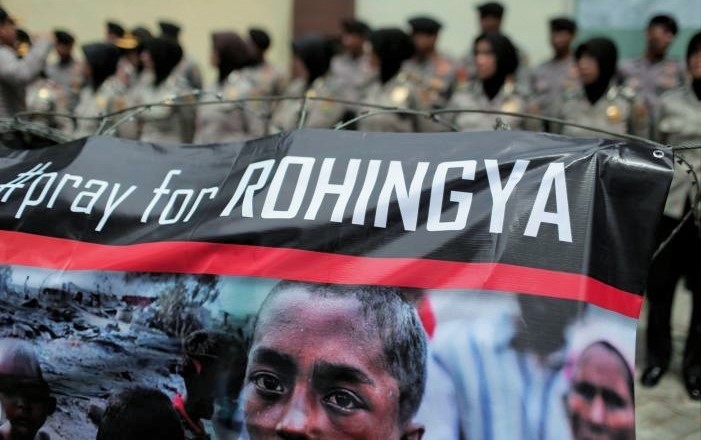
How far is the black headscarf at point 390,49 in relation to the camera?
599 centimetres

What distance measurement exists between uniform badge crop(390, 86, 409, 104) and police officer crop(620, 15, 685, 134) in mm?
1459

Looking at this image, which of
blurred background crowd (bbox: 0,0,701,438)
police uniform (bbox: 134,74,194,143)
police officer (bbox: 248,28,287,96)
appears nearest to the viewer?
blurred background crowd (bbox: 0,0,701,438)

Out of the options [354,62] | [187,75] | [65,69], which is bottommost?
[187,75]

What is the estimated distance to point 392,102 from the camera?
5.46 m

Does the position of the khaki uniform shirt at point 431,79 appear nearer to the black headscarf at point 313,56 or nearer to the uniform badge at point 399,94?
the uniform badge at point 399,94

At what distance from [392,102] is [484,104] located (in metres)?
0.69

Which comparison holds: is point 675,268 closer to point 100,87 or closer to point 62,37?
point 100,87

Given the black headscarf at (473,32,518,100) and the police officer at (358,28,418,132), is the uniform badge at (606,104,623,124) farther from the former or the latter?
the police officer at (358,28,418,132)

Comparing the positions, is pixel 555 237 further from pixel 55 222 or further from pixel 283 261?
pixel 55 222

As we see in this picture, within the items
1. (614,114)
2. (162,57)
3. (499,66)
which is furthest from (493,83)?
(162,57)

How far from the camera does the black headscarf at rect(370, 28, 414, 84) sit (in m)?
5.99

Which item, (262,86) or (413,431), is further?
(262,86)

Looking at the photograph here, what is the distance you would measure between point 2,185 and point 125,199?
550 mm

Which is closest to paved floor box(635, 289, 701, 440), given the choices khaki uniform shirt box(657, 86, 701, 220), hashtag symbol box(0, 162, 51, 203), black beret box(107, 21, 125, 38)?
khaki uniform shirt box(657, 86, 701, 220)
